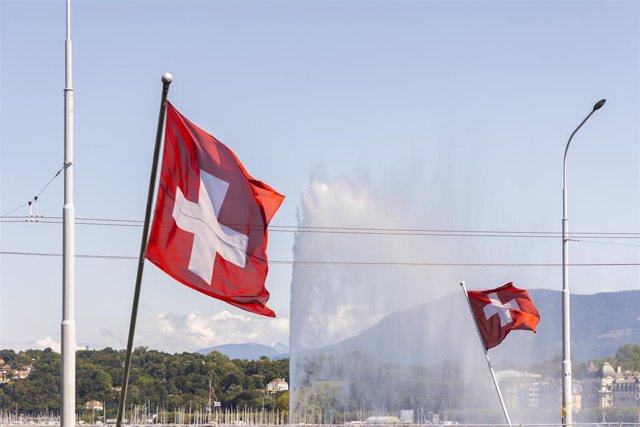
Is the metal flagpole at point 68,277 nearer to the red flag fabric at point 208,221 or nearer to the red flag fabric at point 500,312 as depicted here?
the red flag fabric at point 208,221

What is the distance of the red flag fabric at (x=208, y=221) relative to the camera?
46.0 feet

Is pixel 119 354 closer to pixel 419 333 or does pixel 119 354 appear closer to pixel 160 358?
pixel 160 358

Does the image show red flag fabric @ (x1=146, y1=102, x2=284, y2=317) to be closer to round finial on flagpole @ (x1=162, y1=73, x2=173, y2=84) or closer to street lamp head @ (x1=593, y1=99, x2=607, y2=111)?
round finial on flagpole @ (x1=162, y1=73, x2=173, y2=84)

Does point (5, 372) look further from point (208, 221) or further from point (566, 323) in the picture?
point (208, 221)

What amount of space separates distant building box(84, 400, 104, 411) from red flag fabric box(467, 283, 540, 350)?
4197 inches

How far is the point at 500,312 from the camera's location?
104 ft

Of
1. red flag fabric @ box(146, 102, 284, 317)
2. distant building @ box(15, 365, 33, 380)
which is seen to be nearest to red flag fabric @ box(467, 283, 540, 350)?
red flag fabric @ box(146, 102, 284, 317)

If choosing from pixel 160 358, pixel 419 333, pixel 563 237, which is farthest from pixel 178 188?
pixel 160 358

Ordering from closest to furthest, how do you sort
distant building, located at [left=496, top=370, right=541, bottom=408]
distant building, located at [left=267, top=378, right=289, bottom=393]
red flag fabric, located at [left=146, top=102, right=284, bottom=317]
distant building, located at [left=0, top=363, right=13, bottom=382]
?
1. red flag fabric, located at [left=146, top=102, right=284, bottom=317]
2. distant building, located at [left=496, top=370, right=541, bottom=408]
3. distant building, located at [left=267, top=378, right=289, bottom=393]
4. distant building, located at [left=0, top=363, right=13, bottom=382]

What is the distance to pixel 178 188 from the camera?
14023 millimetres

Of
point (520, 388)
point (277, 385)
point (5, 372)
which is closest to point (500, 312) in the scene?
point (520, 388)

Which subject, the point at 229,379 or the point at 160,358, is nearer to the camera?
the point at 229,379

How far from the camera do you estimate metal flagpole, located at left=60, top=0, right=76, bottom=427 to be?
54.5 feet

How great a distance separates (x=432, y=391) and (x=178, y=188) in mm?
114862
